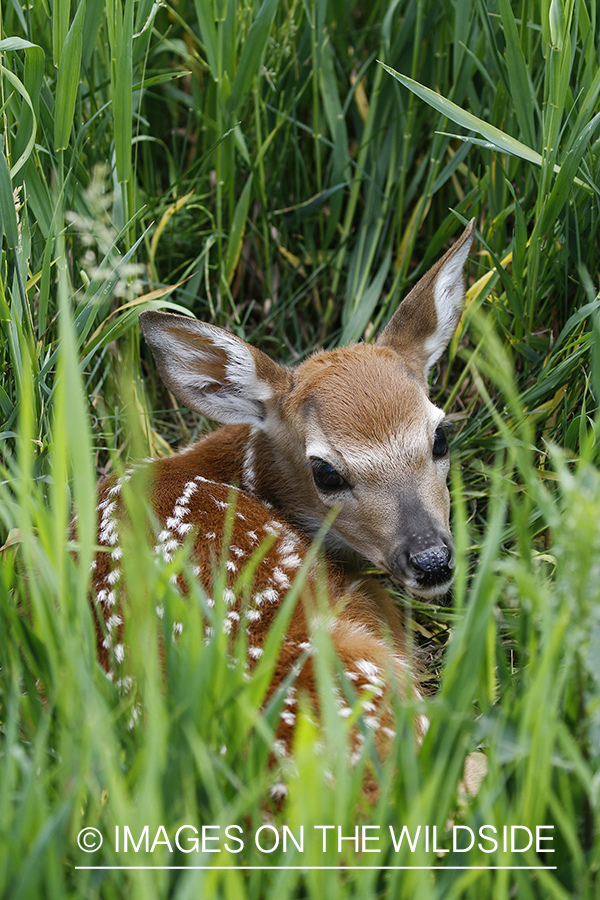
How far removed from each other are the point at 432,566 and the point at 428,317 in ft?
3.49

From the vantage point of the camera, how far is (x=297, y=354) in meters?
3.98

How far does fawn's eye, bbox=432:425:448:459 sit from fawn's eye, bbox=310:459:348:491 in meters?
0.31

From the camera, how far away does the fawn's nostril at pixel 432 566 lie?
252 cm

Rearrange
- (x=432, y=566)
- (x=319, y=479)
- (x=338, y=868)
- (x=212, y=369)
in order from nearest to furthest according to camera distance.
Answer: (x=338, y=868)
(x=432, y=566)
(x=319, y=479)
(x=212, y=369)

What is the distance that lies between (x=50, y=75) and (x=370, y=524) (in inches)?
78.7

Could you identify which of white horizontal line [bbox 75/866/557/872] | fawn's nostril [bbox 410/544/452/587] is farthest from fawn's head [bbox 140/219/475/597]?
white horizontal line [bbox 75/866/557/872]

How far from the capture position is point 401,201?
3.77m

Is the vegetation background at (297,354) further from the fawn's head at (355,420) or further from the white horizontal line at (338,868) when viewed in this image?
the fawn's head at (355,420)

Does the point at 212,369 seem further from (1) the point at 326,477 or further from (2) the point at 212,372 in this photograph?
(1) the point at 326,477

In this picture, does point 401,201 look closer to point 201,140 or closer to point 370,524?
point 201,140

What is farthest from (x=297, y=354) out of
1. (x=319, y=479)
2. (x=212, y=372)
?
(x=319, y=479)

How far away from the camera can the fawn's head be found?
2.70 metres

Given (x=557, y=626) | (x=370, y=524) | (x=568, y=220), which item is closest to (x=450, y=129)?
(x=568, y=220)

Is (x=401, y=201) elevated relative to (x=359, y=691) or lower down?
elevated
